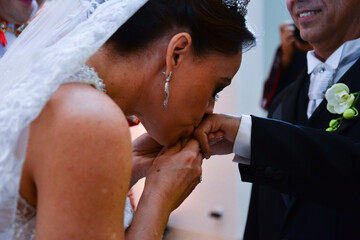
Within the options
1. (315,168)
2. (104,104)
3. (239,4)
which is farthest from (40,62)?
(315,168)

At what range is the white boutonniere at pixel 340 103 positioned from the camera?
1.40m

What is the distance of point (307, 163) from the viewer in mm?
1199

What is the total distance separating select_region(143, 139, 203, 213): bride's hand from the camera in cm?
110

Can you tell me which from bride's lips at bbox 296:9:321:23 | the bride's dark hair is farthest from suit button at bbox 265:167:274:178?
bride's lips at bbox 296:9:321:23

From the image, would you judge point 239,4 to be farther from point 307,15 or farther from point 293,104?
point 293,104

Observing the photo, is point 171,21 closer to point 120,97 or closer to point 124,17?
point 124,17

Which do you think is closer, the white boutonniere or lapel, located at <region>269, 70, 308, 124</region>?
the white boutonniere

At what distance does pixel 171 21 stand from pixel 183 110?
266mm

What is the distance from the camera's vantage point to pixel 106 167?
834 millimetres

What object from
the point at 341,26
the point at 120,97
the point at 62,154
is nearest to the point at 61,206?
the point at 62,154

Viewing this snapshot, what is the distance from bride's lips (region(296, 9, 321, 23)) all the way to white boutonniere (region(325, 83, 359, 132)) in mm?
341

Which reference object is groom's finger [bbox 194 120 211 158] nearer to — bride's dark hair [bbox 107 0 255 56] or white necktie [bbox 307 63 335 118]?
bride's dark hair [bbox 107 0 255 56]

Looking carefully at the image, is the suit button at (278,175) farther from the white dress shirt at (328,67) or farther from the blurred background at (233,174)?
the blurred background at (233,174)

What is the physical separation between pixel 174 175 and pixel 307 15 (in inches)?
38.0
